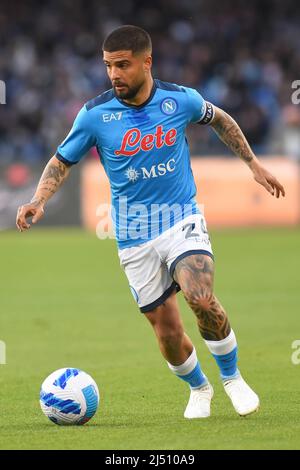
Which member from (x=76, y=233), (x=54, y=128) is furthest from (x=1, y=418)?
(x=54, y=128)

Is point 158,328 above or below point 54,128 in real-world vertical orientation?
above

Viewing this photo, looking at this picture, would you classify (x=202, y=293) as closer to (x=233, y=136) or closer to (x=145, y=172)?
(x=145, y=172)

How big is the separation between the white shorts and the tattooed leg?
137 millimetres

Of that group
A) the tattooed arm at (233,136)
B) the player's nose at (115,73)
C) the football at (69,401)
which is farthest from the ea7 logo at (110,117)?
the football at (69,401)

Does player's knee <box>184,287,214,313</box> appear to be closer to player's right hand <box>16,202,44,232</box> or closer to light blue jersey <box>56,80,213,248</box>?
light blue jersey <box>56,80,213,248</box>

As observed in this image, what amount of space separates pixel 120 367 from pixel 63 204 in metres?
12.8

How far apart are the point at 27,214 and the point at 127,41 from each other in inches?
50.5

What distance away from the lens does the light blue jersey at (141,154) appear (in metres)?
7.16

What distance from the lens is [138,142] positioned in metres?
7.15

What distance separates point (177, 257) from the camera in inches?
277

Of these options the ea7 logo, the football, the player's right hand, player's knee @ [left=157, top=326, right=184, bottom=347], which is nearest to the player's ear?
the ea7 logo

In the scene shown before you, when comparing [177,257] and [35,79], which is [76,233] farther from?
[177,257]

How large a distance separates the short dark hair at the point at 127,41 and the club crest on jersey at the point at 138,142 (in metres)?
0.53

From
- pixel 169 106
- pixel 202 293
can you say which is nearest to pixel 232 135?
pixel 169 106
